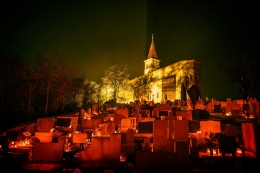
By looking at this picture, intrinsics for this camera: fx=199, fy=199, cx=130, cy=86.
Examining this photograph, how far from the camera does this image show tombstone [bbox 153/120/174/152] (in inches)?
289

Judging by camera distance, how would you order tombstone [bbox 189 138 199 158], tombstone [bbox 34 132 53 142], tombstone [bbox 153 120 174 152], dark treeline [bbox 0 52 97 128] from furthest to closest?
dark treeline [bbox 0 52 97 128]
tombstone [bbox 34 132 53 142]
tombstone [bbox 153 120 174 152]
tombstone [bbox 189 138 199 158]

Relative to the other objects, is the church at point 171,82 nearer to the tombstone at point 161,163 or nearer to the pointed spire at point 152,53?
the pointed spire at point 152,53

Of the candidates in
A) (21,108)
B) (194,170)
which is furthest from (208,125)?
(21,108)

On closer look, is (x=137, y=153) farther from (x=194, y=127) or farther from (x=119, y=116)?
(x=119, y=116)

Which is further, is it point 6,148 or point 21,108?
point 21,108

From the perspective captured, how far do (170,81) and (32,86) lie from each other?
38.2m

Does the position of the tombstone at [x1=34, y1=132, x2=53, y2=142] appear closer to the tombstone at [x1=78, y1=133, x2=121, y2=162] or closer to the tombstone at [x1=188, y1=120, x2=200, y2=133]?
the tombstone at [x1=78, y1=133, x2=121, y2=162]

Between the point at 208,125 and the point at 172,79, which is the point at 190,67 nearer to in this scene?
the point at 172,79

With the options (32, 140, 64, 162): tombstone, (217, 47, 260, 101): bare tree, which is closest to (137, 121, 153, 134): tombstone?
(32, 140, 64, 162): tombstone

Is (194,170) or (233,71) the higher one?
(233,71)

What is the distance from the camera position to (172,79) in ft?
172

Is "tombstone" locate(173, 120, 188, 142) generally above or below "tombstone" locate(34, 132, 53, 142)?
above

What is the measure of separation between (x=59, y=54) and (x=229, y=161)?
21448mm

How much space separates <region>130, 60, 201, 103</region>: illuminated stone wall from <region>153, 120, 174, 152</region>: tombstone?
40688 mm
